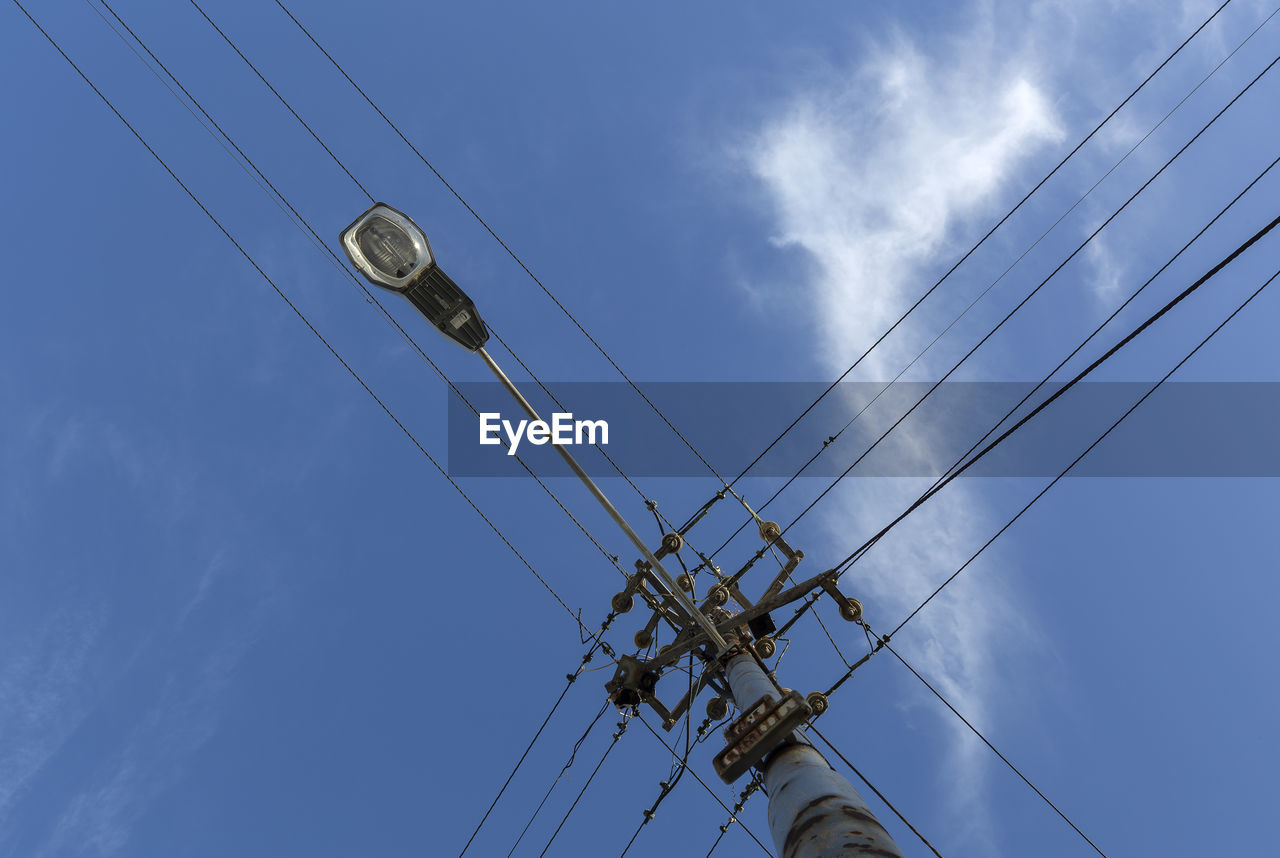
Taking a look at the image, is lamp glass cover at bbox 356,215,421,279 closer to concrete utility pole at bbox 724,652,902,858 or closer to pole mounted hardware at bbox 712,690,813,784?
pole mounted hardware at bbox 712,690,813,784

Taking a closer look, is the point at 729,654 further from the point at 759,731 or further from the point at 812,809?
the point at 812,809

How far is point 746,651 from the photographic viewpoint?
29.0 feet

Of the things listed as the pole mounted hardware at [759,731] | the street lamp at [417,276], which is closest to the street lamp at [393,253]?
the street lamp at [417,276]

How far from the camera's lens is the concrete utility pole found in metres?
4.63

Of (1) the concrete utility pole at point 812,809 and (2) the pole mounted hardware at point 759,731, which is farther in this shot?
(2) the pole mounted hardware at point 759,731

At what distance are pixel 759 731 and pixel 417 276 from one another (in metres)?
5.13

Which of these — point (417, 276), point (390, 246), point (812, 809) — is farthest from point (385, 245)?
point (812, 809)

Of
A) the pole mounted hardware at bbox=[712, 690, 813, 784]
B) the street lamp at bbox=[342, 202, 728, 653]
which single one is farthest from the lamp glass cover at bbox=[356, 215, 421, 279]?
the pole mounted hardware at bbox=[712, 690, 813, 784]

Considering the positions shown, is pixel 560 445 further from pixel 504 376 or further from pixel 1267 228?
pixel 1267 228

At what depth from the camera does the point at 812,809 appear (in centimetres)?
524

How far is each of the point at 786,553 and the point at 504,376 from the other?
5.49 metres

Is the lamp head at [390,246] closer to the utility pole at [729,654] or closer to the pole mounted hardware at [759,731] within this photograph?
the utility pole at [729,654]

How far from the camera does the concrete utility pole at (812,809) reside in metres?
4.63

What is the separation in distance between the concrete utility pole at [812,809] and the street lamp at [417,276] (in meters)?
2.81
